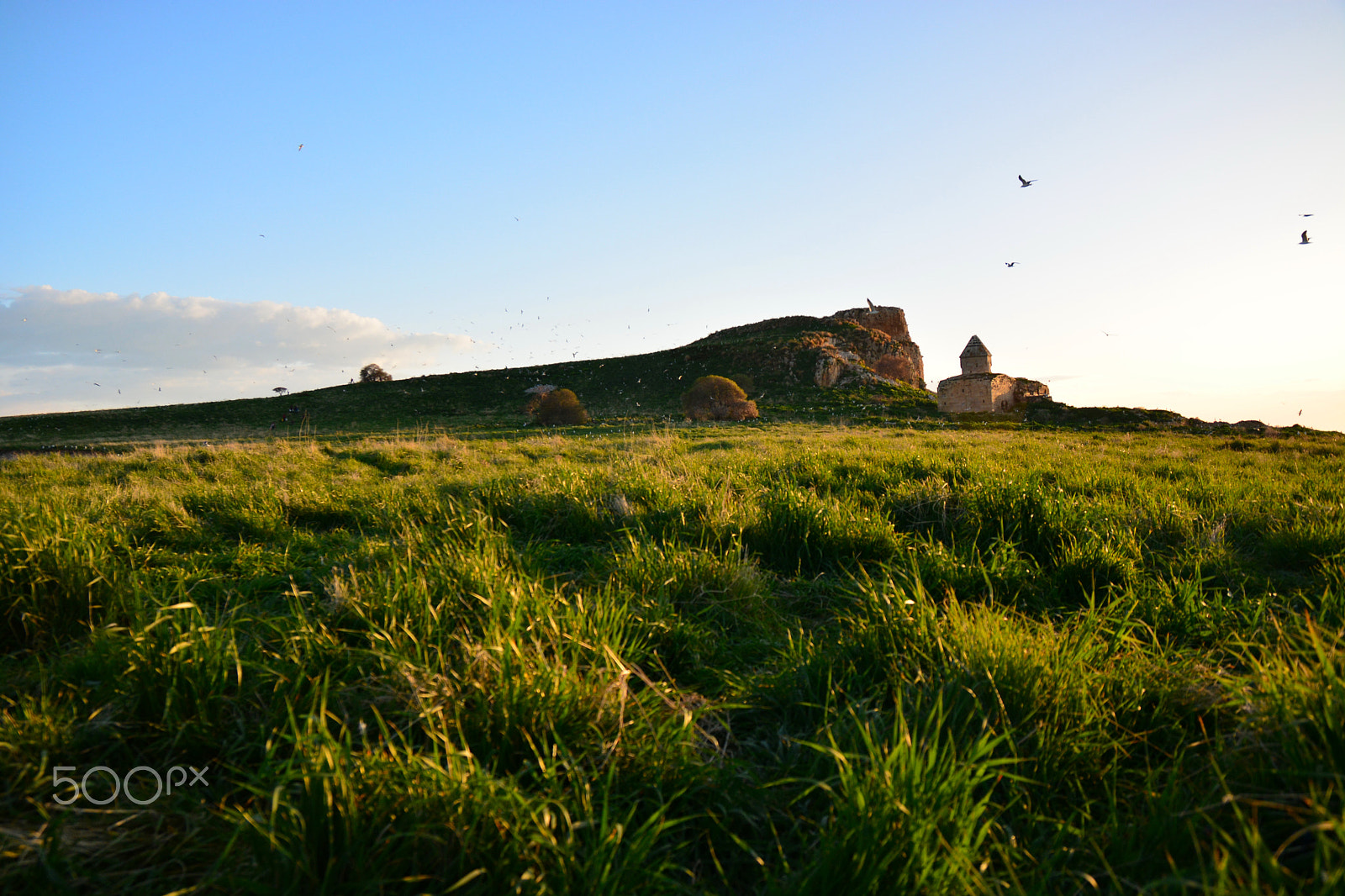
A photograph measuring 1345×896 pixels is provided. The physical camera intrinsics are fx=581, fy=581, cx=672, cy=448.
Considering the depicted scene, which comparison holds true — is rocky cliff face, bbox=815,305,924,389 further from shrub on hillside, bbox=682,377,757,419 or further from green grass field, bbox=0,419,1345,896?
green grass field, bbox=0,419,1345,896

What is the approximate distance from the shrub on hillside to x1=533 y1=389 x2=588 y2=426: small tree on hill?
5785 mm

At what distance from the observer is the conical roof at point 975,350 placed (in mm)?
36688

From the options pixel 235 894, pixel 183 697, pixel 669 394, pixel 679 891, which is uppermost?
A: pixel 669 394

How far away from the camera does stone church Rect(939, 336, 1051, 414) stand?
113 feet

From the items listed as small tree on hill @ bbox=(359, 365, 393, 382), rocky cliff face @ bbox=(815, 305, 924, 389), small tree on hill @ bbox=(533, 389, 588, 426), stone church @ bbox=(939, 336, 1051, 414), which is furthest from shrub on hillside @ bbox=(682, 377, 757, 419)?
small tree on hill @ bbox=(359, 365, 393, 382)

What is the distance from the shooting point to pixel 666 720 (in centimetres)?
188

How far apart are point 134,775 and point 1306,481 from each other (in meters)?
10.8

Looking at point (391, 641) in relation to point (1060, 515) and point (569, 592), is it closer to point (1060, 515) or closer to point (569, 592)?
point (569, 592)

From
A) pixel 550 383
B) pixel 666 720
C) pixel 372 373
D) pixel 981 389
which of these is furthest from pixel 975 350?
pixel 372 373

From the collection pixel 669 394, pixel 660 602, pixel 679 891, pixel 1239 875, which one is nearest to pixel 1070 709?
pixel 1239 875

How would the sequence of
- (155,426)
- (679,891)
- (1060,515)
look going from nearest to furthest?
(679,891) → (1060,515) → (155,426)

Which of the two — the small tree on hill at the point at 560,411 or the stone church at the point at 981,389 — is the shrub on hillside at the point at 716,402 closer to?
the small tree on hill at the point at 560,411

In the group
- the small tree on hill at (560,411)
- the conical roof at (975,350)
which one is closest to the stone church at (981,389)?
the conical roof at (975,350)

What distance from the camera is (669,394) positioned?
40.7 meters
